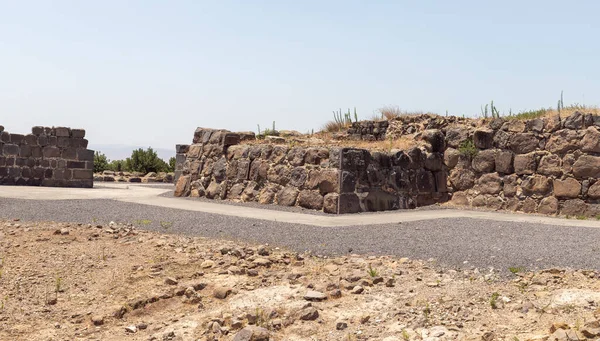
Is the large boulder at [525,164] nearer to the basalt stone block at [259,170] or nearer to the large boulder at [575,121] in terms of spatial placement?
the large boulder at [575,121]

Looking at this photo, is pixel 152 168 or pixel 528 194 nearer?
pixel 528 194

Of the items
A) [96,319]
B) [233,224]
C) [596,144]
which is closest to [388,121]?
[596,144]

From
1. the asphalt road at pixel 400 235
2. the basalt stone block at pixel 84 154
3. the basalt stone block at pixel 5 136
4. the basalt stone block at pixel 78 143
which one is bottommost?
the asphalt road at pixel 400 235

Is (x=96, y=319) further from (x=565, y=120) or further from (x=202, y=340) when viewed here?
(x=565, y=120)

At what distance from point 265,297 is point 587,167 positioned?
8.82 metres

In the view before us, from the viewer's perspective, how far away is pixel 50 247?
297 inches

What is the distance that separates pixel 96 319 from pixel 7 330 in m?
0.83

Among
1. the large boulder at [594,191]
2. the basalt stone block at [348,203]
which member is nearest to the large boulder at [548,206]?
the large boulder at [594,191]

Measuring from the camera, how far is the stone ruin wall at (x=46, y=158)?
18.4m

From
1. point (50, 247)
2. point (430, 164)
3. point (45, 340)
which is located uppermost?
point (430, 164)

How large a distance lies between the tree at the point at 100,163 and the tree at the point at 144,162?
1057 mm

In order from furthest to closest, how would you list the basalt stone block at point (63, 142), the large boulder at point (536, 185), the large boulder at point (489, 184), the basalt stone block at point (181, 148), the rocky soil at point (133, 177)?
the rocky soil at point (133, 177)
the basalt stone block at point (181, 148)
the basalt stone block at point (63, 142)
the large boulder at point (489, 184)
the large boulder at point (536, 185)

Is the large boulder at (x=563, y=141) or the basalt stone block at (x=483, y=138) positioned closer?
the large boulder at (x=563, y=141)

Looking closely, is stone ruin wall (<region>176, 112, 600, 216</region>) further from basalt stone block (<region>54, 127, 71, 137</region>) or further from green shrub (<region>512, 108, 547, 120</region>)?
basalt stone block (<region>54, 127, 71, 137</region>)
